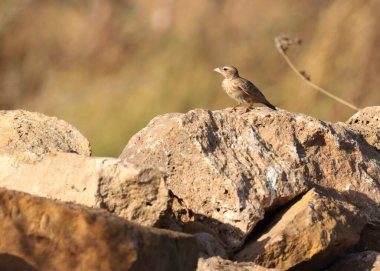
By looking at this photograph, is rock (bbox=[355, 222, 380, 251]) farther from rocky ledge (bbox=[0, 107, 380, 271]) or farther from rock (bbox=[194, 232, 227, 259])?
rock (bbox=[194, 232, 227, 259])

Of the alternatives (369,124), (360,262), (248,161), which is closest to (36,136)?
(248,161)

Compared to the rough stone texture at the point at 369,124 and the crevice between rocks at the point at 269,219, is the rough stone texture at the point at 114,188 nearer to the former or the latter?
the crevice between rocks at the point at 269,219

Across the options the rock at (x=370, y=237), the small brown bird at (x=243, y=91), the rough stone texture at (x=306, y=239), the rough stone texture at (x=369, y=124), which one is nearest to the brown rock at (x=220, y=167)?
the rough stone texture at (x=306, y=239)

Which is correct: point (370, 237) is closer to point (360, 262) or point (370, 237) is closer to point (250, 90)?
point (360, 262)

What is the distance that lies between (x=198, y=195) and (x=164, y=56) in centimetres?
1538

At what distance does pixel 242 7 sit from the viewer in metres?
22.7

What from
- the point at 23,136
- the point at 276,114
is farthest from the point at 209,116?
the point at 23,136

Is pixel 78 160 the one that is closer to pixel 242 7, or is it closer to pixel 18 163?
pixel 18 163

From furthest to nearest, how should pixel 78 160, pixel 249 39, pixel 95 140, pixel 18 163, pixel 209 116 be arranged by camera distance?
pixel 249 39
pixel 95 140
pixel 209 116
pixel 18 163
pixel 78 160

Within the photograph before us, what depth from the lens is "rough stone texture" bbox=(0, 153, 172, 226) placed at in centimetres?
679

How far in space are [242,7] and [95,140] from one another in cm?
400

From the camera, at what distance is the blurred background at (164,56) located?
19.0 meters

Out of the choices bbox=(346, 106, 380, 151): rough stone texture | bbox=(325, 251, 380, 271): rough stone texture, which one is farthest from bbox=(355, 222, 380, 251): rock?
bbox=(346, 106, 380, 151): rough stone texture

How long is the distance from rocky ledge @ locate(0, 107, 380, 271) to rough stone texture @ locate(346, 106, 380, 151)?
0.04ft
